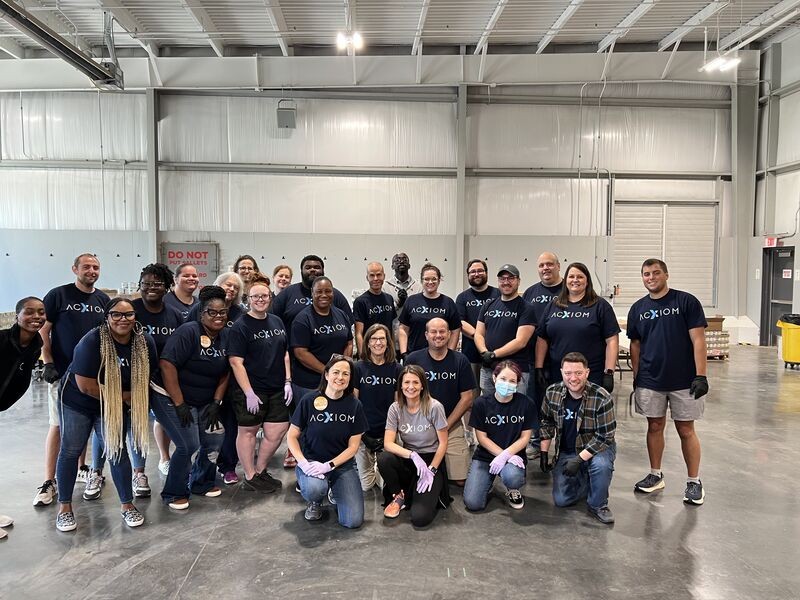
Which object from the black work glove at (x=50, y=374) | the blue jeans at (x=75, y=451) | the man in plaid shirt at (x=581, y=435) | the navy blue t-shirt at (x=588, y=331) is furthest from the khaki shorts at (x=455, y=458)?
the black work glove at (x=50, y=374)

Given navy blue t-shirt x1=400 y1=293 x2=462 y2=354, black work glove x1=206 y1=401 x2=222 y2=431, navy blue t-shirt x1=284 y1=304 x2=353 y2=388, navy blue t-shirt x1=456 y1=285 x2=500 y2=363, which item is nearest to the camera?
black work glove x1=206 y1=401 x2=222 y2=431

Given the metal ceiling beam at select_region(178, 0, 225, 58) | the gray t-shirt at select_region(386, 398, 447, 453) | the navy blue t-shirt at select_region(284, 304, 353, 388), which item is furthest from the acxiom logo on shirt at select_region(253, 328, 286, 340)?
the metal ceiling beam at select_region(178, 0, 225, 58)

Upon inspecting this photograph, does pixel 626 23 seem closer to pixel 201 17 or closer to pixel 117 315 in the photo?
pixel 201 17

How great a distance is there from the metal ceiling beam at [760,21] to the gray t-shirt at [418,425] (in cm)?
879

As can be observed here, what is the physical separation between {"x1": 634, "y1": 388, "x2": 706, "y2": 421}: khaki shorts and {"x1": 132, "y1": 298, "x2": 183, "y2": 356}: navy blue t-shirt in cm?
315

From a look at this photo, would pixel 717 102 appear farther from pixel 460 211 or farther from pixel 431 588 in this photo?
pixel 431 588

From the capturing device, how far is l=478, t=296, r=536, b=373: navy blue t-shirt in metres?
3.99

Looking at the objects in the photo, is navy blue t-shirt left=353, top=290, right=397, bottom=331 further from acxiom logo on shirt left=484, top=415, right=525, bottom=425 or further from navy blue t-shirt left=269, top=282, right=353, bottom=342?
acxiom logo on shirt left=484, top=415, right=525, bottom=425

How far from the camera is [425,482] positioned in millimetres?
3109

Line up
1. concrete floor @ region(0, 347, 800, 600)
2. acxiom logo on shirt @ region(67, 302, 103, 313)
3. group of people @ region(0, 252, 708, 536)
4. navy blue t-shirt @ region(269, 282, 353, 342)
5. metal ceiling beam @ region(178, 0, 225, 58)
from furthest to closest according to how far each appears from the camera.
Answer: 1. metal ceiling beam @ region(178, 0, 225, 58)
2. navy blue t-shirt @ region(269, 282, 353, 342)
3. acxiom logo on shirt @ region(67, 302, 103, 313)
4. group of people @ region(0, 252, 708, 536)
5. concrete floor @ region(0, 347, 800, 600)

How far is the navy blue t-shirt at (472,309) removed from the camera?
448 cm

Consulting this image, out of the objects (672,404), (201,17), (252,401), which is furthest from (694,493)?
(201,17)

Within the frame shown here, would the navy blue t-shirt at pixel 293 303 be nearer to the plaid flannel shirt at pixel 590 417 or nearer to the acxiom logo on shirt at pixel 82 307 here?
the acxiom logo on shirt at pixel 82 307

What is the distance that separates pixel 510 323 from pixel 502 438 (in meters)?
1.00
